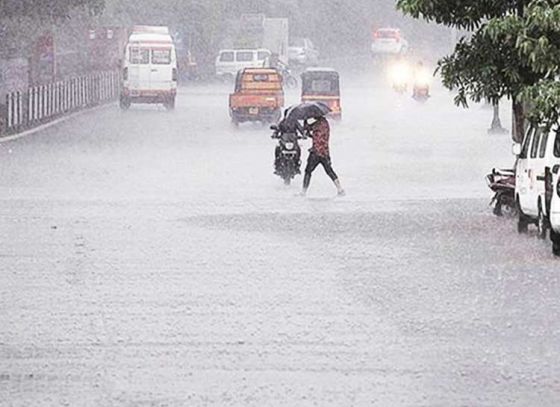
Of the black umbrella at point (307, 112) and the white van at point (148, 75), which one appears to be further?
the white van at point (148, 75)

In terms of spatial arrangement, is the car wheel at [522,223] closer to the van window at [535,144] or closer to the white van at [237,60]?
the van window at [535,144]

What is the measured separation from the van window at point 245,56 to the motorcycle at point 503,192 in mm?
59331

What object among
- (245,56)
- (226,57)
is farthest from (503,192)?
(226,57)

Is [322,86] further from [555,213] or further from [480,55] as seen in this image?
[555,213]

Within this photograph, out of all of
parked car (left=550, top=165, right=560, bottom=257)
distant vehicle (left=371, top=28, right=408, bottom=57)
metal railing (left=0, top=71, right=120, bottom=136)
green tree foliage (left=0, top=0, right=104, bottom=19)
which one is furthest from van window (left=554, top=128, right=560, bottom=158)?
distant vehicle (left=371, top=28, right=408, bottom=57)

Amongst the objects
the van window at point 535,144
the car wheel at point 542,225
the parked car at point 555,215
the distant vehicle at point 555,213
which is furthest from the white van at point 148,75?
the parked car at point 555,215

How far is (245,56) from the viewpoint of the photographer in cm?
8669

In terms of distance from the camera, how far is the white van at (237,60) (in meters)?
84.8

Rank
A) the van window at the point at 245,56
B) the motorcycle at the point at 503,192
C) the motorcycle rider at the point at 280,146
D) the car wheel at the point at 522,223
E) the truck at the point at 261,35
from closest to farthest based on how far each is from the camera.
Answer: the car wheel at the point at 522,223 < the motorcycle at the point at 503,192 < the motorcycle rider at the point at 280,146 < the van window at the point at 245,56 < the truck at the point at 261,35

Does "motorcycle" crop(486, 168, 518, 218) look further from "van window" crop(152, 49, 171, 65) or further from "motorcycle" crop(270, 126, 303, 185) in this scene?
"van window" crop(152, 49, 171, 65)

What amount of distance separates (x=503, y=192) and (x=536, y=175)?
3615mm

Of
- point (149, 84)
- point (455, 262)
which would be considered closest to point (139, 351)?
point (455, 262)

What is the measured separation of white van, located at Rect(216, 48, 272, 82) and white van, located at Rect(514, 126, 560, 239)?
59059 mm

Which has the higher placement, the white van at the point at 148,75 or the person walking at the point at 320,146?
the person walking at the point at 320,146
